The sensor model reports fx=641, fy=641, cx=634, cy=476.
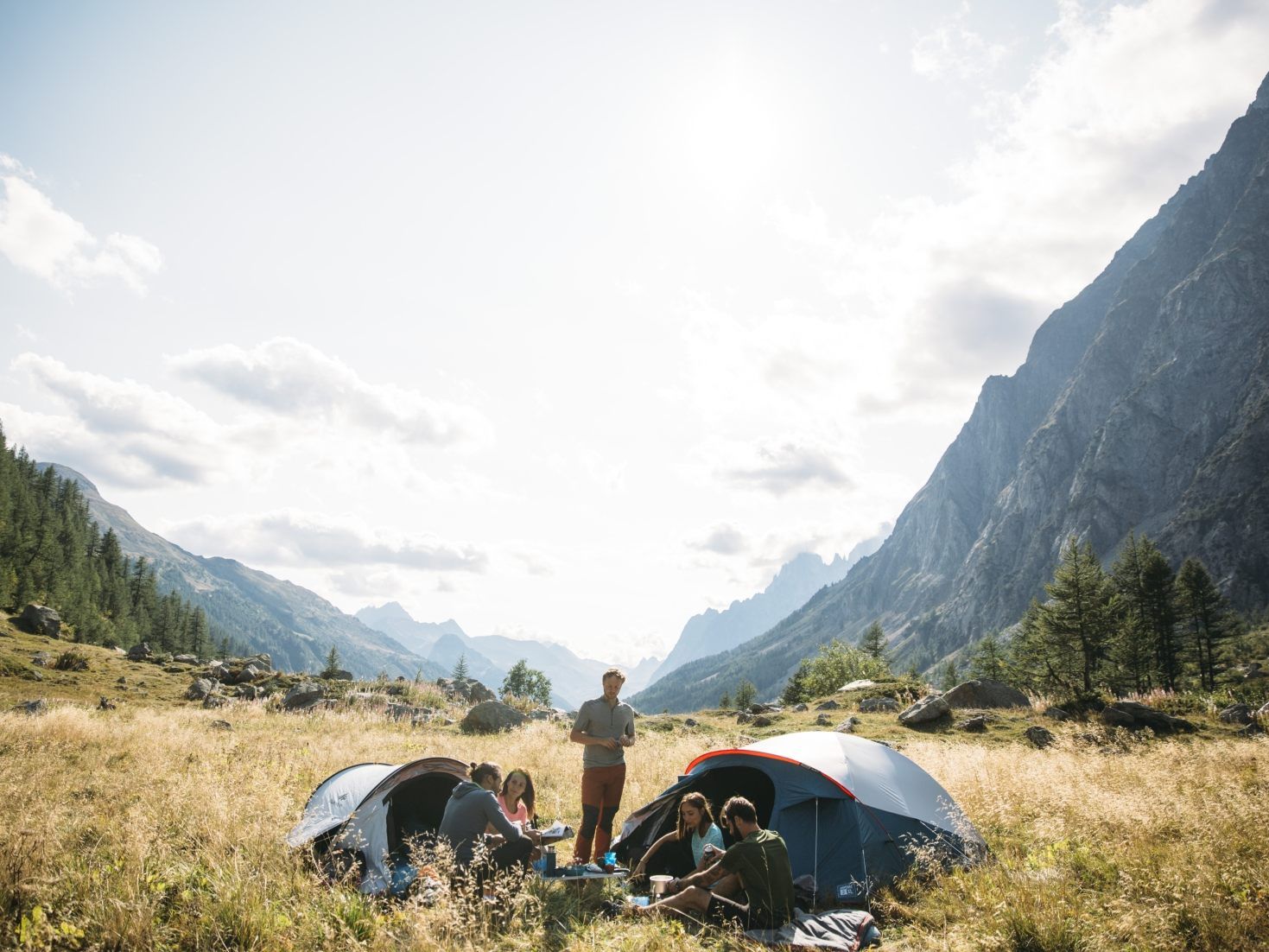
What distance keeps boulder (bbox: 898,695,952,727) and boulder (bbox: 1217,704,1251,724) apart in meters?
7.62

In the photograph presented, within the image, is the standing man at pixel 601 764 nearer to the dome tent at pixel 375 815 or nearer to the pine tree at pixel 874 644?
the dome tent at pixel 375 815

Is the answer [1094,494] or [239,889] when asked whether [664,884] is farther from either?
[1094,494]

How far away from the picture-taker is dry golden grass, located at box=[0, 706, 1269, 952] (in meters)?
5.79

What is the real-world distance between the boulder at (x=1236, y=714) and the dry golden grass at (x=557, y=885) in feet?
23.9

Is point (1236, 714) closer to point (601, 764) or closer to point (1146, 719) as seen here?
point (1146, 719)

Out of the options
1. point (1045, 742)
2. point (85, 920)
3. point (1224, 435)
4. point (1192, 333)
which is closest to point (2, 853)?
point (85, 920)

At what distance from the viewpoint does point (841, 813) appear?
355 inches

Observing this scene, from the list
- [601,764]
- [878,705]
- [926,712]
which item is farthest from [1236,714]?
[601,764]

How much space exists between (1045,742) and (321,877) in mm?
19008

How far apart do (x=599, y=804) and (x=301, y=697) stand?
75.7 feet

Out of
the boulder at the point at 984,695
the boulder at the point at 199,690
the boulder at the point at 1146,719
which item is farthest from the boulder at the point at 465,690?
the boulder at the point at 1146,719

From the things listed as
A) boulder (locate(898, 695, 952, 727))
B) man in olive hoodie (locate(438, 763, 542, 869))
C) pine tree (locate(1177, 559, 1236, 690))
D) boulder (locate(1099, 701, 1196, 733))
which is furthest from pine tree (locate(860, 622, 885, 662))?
man in olive hoodie (locate(438, 763, 542, 869))

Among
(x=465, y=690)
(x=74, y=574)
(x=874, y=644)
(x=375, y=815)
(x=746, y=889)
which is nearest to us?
(x=746, y=889)

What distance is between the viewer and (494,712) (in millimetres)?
24203
